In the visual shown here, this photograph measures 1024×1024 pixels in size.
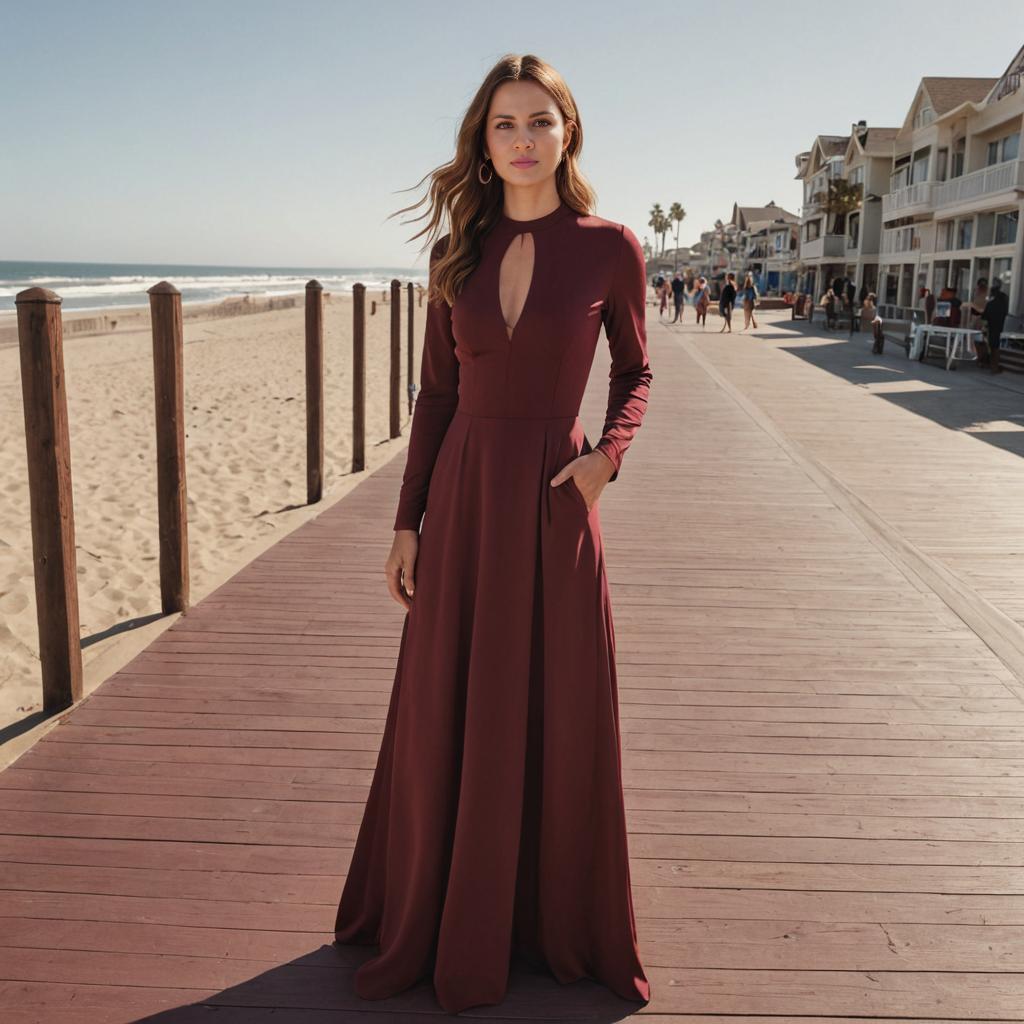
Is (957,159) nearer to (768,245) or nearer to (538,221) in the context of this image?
(538,221)

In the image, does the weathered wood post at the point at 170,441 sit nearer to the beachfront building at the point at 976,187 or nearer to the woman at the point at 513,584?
the woman at the point at 513,584

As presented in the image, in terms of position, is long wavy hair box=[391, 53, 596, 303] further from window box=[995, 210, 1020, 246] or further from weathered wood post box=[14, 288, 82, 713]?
window box=[995, 210, 1020, 246]

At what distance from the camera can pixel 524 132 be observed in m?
2.18

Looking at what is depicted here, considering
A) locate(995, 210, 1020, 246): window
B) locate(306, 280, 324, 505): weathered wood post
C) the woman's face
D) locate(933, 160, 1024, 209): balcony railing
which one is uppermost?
locate(933, 160, 1024, 209): balcony railing

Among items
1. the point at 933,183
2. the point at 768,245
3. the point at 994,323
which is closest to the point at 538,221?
the point at 994,323

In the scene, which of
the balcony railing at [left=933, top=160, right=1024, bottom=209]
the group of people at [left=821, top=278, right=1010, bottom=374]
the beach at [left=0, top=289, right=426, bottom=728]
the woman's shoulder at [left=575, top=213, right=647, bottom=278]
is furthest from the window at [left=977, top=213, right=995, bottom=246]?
the woman's shoulder at [left=575, top=213, right=647, bottom=278]

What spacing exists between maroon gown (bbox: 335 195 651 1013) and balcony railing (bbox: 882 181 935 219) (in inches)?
1454

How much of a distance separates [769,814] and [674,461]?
22.5ft

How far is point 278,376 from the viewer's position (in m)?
17.4

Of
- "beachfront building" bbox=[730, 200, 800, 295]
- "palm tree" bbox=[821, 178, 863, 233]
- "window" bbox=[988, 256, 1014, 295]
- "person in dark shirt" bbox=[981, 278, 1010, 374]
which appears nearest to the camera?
"person in dark shirt" bbox=[981, 278, 1010, 374]

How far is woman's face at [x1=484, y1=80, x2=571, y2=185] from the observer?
2.19 meters

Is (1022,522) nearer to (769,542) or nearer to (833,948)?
(769,542)

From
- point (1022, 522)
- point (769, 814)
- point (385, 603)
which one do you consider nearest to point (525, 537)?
point (769, 814)

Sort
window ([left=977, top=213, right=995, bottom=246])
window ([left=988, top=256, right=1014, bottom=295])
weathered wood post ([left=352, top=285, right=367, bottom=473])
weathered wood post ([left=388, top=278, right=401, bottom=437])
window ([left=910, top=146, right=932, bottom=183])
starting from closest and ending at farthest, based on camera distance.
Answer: weathered wood post ([left=352, top=285, right=367, bottom=473]) → weathered wood post ([left=388, top=278, right=401, bottom=437]) → window ([left=988, top=256, right=1014, bottom=295]) → window ([left=977, top=213, right=995, bottom=246]) → window ([left=910, top=146, right=932, bottom=183])
